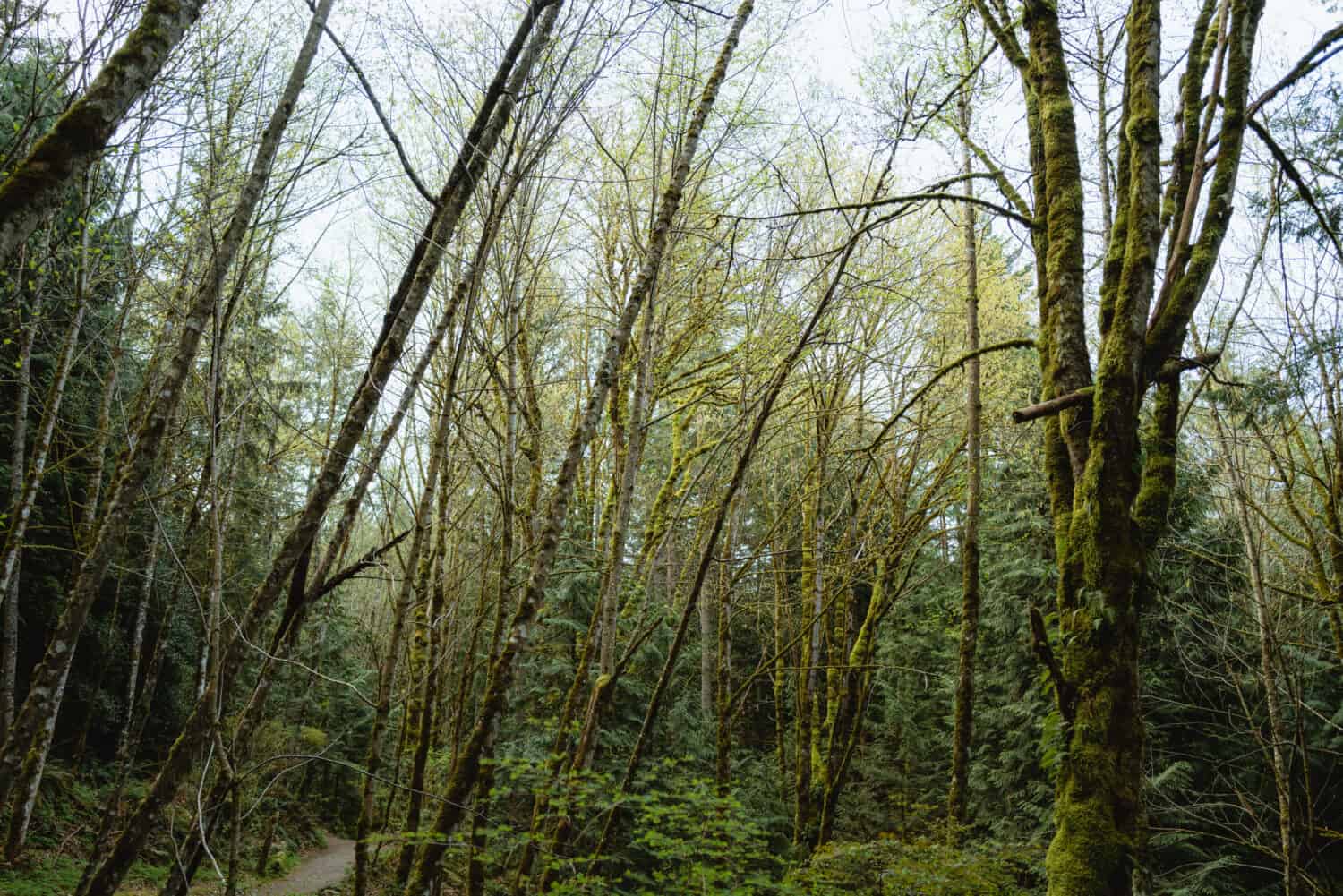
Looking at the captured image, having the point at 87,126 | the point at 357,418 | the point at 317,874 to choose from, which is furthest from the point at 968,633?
the point at 317,874

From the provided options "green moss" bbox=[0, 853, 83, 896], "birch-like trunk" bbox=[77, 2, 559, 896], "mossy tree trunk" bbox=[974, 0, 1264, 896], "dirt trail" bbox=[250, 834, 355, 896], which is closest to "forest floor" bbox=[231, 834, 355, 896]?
"dirt trail" bbox=[250, 834, 355, 896]

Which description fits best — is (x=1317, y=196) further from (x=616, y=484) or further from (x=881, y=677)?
(x=881, y=677)

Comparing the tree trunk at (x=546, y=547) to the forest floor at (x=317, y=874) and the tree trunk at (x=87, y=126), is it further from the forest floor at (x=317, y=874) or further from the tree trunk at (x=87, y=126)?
the forest floor at (x=317, y=874)

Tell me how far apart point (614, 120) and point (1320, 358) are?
336 inches

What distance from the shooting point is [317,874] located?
1105 cm

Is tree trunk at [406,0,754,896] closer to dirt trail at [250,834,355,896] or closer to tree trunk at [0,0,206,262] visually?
tree trunk at [0,0,206,262]

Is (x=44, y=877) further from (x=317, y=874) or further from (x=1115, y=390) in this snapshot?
(x=1115, y=390)

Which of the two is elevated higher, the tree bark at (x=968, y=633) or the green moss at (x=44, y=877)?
the tree bark at (x=968, y=633)

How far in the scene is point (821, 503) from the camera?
27.5ft

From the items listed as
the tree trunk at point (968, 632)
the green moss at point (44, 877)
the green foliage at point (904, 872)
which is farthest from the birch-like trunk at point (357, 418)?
the green moss at point (44, 877)

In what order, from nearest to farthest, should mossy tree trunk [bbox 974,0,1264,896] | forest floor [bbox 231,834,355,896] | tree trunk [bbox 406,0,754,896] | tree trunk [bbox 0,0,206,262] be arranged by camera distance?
tree trunk [bbox 0,0,206,262], mossy tree trunk [bbox 974,0,1264,896], tree trunk [bbox 406,0,754,896], forest floor [bbox 231,834,355,896]

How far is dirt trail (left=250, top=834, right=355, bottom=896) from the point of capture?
31.0ft

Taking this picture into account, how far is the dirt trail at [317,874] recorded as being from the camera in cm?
945

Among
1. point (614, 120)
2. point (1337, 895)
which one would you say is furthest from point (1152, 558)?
point (1337, 895)
